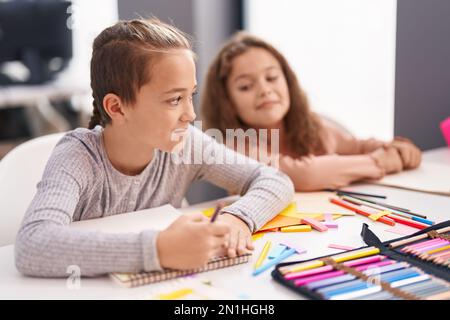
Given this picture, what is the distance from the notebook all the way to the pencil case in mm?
100

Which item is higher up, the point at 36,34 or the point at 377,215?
the point at 36,34

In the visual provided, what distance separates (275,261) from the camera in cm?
92

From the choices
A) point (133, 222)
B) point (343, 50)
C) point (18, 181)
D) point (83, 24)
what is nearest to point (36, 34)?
point (83, 24)

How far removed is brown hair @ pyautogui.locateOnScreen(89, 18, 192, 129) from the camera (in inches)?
41.8

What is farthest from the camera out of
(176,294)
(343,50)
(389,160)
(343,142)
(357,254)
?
(343,50)

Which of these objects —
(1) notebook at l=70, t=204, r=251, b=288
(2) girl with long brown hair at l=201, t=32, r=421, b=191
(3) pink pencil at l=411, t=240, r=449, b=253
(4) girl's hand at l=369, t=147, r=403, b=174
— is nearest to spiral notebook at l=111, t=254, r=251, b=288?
(1) notebook at l=70, t=204, r=251, b=288

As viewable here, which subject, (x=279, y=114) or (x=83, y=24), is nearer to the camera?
(x=279, y=114)

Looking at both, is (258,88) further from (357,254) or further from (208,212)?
(357,254)

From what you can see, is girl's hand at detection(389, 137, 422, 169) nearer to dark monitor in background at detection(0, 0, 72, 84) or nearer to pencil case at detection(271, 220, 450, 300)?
pencil case at detection(271, 220, 450, 300)

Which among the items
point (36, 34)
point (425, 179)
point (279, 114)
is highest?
point (36, 34)

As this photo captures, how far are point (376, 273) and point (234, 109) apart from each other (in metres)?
0.90

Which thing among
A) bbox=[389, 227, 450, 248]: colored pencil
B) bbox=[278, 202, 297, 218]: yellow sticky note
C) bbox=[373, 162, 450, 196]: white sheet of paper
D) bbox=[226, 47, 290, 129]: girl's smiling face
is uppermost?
bbox=[226, 47, 290, 129]: girl's smiling face
